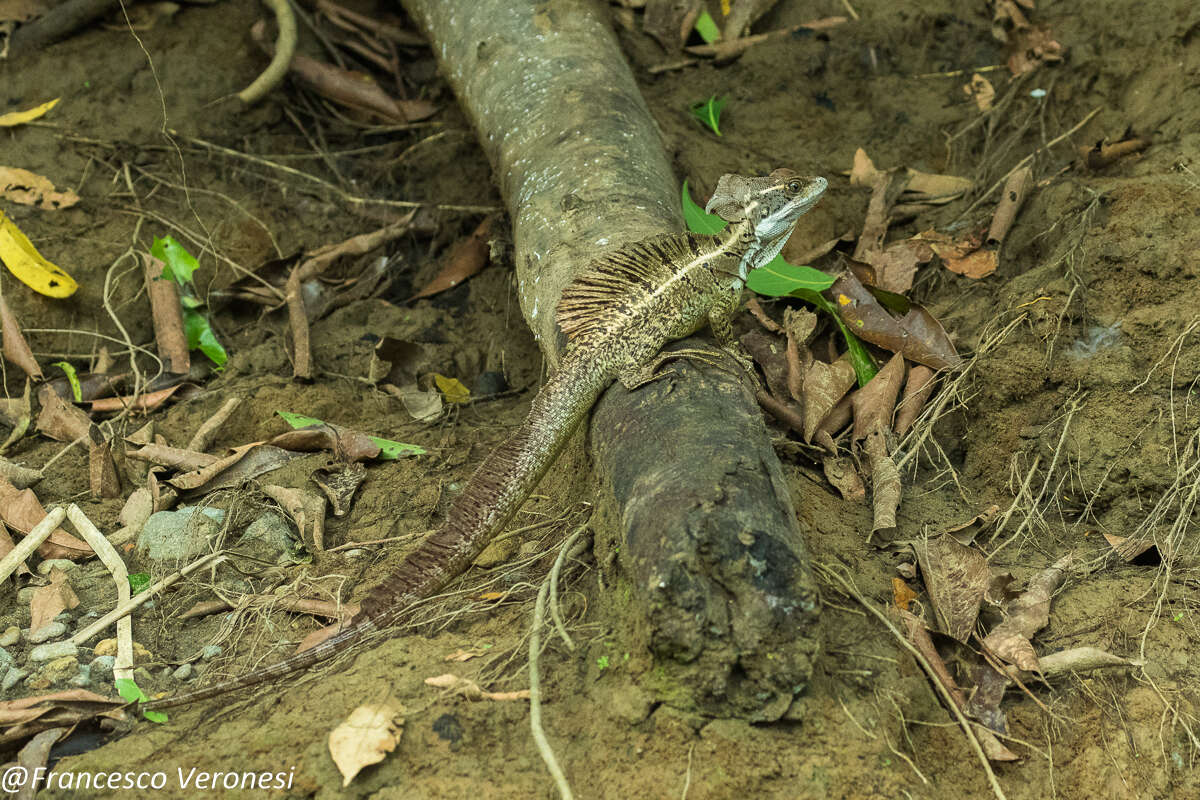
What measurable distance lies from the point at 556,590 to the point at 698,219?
2.17 m

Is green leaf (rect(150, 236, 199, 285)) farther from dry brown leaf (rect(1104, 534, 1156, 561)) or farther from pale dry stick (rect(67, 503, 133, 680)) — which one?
dry brown leaf (rect(1104, 534, 1156, 561))

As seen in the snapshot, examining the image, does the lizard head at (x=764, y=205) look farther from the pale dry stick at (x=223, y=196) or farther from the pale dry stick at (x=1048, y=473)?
the pale dry stick at (x=223, y=196)

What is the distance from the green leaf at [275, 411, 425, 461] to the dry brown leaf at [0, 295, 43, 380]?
136 cm

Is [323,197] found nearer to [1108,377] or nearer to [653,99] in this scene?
[653,99]

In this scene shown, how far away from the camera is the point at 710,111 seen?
499 centimetres

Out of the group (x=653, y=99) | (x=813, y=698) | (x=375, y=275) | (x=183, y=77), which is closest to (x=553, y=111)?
(x=653, y=99)

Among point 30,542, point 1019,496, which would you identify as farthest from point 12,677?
point 1019,496

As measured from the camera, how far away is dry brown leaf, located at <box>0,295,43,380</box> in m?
4.28

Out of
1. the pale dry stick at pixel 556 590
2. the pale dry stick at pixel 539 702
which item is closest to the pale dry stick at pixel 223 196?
the pale dry stick at pixel 556 590

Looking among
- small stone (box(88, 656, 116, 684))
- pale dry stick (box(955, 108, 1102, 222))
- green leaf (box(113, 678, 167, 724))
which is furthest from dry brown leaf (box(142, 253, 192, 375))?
pale dry stick (box(955, 108, 1102, 222))

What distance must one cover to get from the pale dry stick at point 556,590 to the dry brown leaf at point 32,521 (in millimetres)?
1779

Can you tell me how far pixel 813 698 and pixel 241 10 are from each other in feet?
16.8

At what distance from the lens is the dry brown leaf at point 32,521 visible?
330cm

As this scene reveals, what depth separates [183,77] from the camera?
520cm
